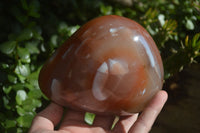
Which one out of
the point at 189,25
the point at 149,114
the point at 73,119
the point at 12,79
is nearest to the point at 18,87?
the point at 12,79

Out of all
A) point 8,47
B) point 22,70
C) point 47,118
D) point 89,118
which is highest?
point 8,47

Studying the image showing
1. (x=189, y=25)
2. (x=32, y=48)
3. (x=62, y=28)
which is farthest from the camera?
(x=189, y=25)

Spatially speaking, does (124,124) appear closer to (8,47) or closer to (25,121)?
(25,121)

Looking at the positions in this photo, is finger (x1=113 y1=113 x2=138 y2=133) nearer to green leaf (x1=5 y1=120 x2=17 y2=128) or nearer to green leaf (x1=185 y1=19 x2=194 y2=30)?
green leaf (x1=5 y1=120 x2=17 y2=128)

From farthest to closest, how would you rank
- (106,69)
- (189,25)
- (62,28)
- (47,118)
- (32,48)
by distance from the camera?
(189,25) < (62,28) < (32,48) < (47,118) < (106,69)

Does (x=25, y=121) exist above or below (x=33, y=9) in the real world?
below

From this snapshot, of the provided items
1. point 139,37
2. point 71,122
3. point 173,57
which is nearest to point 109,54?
point 139,37

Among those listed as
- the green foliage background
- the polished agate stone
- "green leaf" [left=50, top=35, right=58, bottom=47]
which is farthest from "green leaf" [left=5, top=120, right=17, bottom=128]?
"green leaf" [left=50, top=35, right=58, bottom=47]
